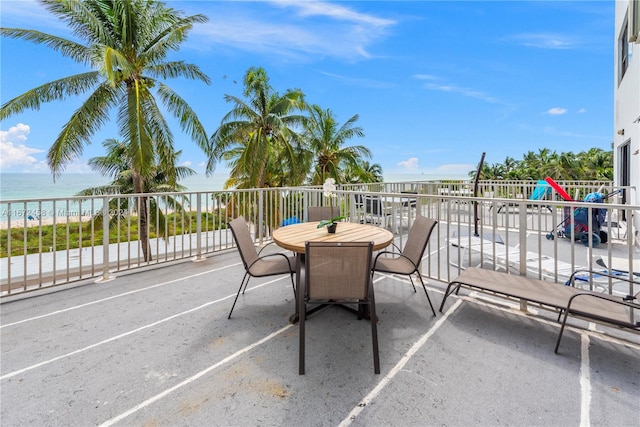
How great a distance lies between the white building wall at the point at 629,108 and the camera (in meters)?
5.85

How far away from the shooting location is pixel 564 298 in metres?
2.31

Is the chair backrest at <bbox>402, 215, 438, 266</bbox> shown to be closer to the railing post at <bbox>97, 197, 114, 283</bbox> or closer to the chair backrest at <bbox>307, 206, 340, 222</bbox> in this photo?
the chair backrest at <bbox>307, 206, 340, 222</bbox>

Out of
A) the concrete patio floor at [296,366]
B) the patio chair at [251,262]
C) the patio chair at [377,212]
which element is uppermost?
the patio chair at [377,212]

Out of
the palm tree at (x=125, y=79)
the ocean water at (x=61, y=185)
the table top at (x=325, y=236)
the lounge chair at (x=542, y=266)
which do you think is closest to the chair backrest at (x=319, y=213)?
the table top at (x=325, y=236)

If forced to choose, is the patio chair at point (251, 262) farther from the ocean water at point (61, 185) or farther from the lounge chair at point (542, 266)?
the ocean water at point (61, 185)

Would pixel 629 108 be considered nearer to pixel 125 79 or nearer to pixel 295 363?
pixel 295 363

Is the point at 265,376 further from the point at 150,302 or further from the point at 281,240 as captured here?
A: the point at 150,302

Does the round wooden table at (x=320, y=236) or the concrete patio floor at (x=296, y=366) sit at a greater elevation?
the round wooden table at (x=320, y=236)

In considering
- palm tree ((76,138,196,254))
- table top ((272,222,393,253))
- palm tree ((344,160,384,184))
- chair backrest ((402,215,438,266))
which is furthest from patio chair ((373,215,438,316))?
palm tree ((76,138,196,254))

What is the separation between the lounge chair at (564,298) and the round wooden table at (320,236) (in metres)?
0.83

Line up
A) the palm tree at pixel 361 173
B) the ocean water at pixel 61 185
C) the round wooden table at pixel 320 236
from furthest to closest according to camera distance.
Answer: the palm tree at pixel 361 173 < the ocean water at pixel 61 185 < the round wooden table at pixel 320 236

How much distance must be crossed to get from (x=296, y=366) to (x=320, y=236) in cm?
123

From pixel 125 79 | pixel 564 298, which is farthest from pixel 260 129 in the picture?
pixel 564 298

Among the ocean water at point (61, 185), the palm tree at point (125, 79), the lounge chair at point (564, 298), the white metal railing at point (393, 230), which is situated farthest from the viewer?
the palm tree at point (125, 79)
